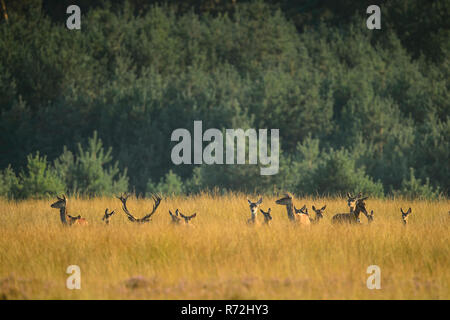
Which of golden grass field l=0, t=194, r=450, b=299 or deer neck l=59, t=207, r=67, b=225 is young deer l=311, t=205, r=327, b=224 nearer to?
golden grass field l=0, t=194, r=450, b=299

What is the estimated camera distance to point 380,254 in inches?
381

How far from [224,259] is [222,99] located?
68.1 feet

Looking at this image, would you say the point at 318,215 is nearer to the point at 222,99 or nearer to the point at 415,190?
the point at 415,190

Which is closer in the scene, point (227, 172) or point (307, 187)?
point (307, 187)

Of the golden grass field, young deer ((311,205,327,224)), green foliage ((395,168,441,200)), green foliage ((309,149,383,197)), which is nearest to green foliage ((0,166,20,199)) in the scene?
the golden grass field

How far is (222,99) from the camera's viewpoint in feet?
97.7

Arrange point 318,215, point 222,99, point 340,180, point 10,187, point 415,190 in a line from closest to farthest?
point 318,215 < point 415,190 < point 340,180 < point 10,187 < point 222,99

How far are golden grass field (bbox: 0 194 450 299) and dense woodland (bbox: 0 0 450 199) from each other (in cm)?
879

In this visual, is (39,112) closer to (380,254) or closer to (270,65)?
(270,65)

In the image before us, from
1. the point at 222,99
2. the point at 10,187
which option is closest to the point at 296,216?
the point at 10,187

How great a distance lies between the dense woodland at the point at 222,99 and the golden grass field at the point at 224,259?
28.8 ft
